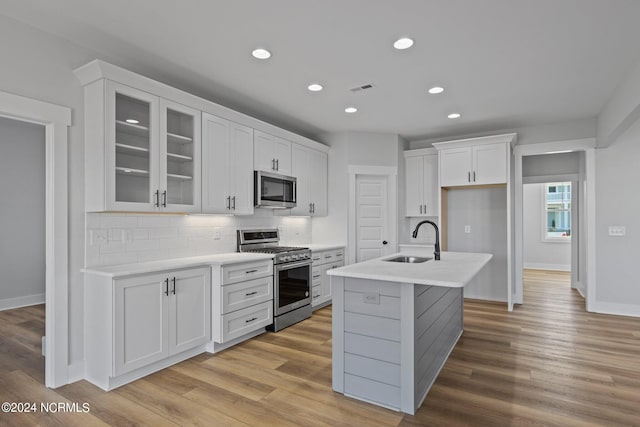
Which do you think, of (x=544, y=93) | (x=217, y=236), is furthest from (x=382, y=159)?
(x=217, y=236)

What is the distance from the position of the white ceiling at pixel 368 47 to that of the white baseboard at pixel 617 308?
2612 millimetres

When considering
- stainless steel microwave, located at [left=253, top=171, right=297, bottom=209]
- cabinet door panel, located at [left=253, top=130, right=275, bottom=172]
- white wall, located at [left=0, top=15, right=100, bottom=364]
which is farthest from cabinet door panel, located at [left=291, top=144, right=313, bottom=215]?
white wall, located at [left=0, top=15, right=100, bottom=364]

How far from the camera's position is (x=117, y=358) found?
254 cm

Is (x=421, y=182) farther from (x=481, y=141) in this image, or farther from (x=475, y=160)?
(x=481, y=141)

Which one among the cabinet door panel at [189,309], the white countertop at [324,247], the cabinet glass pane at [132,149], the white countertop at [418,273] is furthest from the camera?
the white countertop at [324,247]

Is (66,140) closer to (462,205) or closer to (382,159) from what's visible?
(382,159)

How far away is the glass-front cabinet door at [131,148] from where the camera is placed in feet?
8.91

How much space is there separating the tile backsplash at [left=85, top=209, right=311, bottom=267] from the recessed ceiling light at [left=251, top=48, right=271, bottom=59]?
1.77 meters

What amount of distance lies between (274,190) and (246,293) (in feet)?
4.63

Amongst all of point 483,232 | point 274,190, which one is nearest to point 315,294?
point 274,190

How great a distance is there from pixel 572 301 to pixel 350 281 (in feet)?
15.7

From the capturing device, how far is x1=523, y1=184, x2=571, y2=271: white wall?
845cm

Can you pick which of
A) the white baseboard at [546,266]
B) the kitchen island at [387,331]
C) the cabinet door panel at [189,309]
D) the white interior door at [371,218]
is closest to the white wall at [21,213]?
the cabinet door panel at [189,309]

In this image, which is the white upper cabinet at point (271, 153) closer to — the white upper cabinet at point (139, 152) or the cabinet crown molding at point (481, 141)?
the white upper cabinet at point (139, 152)
